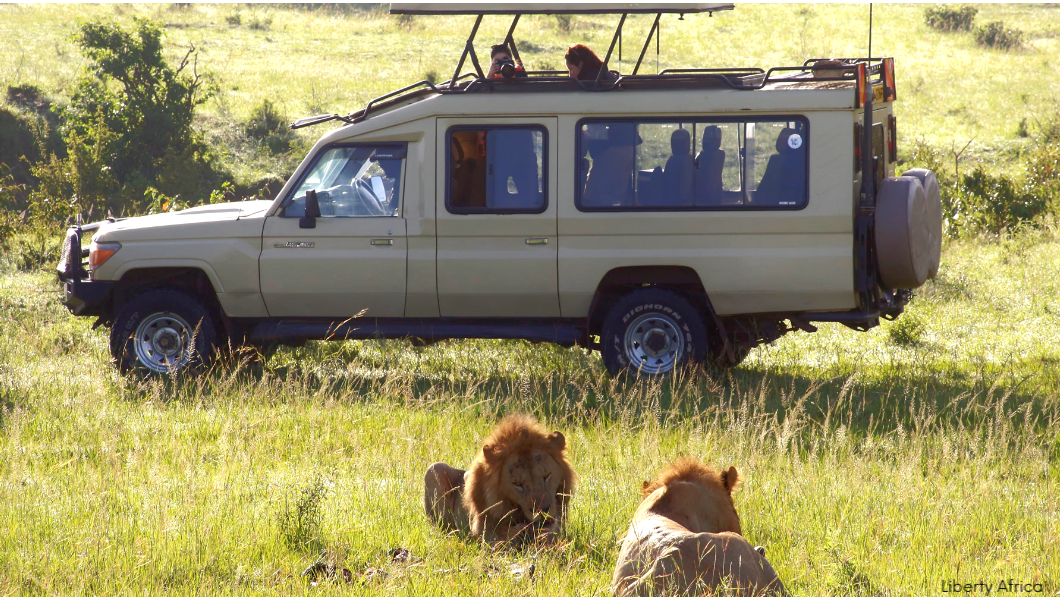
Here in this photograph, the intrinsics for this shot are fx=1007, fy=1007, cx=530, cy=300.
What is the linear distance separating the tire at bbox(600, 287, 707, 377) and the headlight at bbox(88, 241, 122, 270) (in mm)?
3613

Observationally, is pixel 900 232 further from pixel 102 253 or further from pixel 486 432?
pixel 102 253

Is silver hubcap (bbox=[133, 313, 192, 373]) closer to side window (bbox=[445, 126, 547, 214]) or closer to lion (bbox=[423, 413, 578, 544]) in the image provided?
side window (bbox=[445, 126, 547, 214])

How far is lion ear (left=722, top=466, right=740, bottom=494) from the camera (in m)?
3.88

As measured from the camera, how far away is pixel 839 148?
21.8 feet

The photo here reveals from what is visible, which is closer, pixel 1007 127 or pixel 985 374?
pixel 985 374

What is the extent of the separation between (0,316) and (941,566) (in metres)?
8.87

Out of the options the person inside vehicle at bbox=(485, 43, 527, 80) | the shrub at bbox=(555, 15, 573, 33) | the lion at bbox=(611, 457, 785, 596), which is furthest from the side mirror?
the shrub at bbox=(555, 15, 573, 33)

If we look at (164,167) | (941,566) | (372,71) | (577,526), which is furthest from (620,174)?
(372,71)

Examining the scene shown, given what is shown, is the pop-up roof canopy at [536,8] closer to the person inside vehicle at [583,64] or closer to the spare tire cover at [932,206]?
the person inside vehicle at [583,64]

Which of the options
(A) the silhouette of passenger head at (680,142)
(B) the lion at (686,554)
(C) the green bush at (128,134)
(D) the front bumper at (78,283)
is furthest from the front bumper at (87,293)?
(C) the green bush at (128,134)

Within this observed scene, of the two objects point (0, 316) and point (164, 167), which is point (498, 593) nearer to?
point (0, 316)

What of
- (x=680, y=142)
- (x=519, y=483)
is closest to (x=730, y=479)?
(x=519, y=483)

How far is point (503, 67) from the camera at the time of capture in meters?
7.16

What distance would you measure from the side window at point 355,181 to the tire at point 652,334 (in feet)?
5.78
